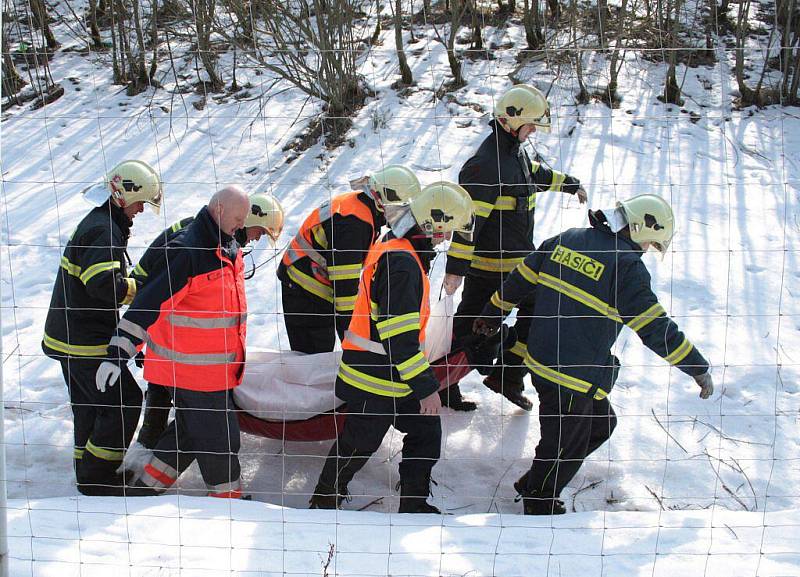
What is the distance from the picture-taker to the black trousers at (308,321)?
5.63 meters

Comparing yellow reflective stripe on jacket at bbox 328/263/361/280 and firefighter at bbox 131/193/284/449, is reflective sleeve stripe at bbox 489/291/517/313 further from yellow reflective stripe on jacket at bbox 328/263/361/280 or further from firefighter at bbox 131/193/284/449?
firefighter at bbox 131/193/284/449

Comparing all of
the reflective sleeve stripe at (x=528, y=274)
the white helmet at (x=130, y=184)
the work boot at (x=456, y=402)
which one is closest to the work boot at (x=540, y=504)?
the work boot at (x=456, y=402)

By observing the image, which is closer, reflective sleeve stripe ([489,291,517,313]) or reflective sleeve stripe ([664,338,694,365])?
reflective sleeve stripe ([664,338,694,365])

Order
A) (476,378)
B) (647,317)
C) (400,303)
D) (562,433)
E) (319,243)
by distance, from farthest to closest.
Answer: (476,378) → (319,243) → (562,433) → (647,317) → (400,303)

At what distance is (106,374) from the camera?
4.55 meters

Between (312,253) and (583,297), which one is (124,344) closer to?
(312,253)

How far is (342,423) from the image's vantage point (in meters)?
5.20

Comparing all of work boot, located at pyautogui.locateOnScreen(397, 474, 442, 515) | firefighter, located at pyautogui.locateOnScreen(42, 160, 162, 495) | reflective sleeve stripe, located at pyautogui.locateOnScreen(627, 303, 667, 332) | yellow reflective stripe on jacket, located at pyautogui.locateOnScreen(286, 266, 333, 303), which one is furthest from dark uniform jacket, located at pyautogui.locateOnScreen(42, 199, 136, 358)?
reflective sleeve stripe, located at pyautogui.locateOnScreen(627, 303, 667, 332)

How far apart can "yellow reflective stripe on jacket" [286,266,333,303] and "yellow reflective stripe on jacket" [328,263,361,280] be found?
17 centimetres

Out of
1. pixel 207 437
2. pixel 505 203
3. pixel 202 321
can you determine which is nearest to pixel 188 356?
pixel 202 321

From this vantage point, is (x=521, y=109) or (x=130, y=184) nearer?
(x=130, y=184)

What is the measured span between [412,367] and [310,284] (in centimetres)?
128

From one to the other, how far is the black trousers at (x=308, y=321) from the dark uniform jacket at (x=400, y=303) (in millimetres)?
1051

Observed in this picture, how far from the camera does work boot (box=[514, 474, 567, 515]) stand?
4941mm
